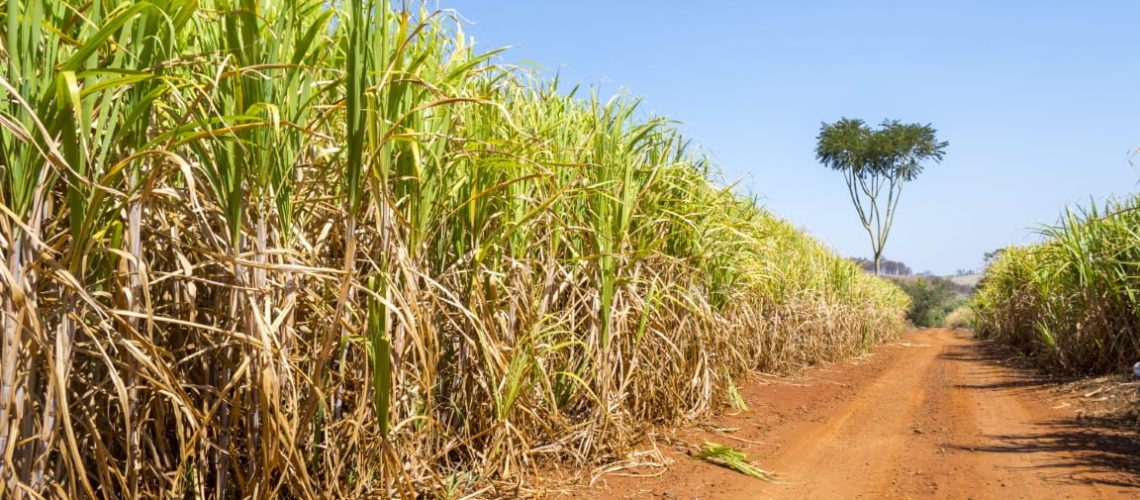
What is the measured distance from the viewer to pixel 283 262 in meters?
2.13

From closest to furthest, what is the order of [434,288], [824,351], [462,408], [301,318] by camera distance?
[301,318], [434,288], [462,408], [824,351]

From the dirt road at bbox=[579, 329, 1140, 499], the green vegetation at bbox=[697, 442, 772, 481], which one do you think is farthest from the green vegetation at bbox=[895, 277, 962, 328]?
the green vegetation at bbox=[697, 442, 772, 481]

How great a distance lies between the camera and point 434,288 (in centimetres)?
276

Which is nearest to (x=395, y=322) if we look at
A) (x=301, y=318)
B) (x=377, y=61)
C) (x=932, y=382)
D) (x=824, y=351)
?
(x=301, y=318)

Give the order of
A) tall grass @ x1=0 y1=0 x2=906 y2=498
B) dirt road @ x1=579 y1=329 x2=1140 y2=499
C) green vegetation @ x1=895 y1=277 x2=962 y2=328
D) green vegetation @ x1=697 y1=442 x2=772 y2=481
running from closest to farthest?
1. tall grass @ x1=0 y1=0 x2=906 y2=498
2. dirt road @ x1=579 y1=329 x2=1140 y2=499
3. green vegetation @ x1=697 y1=442 x2=772 y2=481
4. green vegetation @ x1=895 y1=277 x2=962 y2=328

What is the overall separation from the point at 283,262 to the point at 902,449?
11.9 feet

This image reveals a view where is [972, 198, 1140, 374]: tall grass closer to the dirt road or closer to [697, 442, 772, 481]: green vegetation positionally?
the dirt road

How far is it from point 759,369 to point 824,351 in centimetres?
265

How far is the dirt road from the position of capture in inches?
137

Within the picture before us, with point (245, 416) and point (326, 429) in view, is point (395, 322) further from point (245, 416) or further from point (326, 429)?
point (245, 416)

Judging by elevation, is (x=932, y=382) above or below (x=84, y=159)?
below

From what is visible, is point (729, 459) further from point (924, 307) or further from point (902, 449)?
point (924, 307)

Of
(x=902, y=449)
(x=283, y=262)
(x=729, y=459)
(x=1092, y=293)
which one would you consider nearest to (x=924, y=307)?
(x=1092, y=293)

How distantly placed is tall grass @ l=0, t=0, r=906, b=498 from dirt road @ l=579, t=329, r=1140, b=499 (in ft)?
1.80
